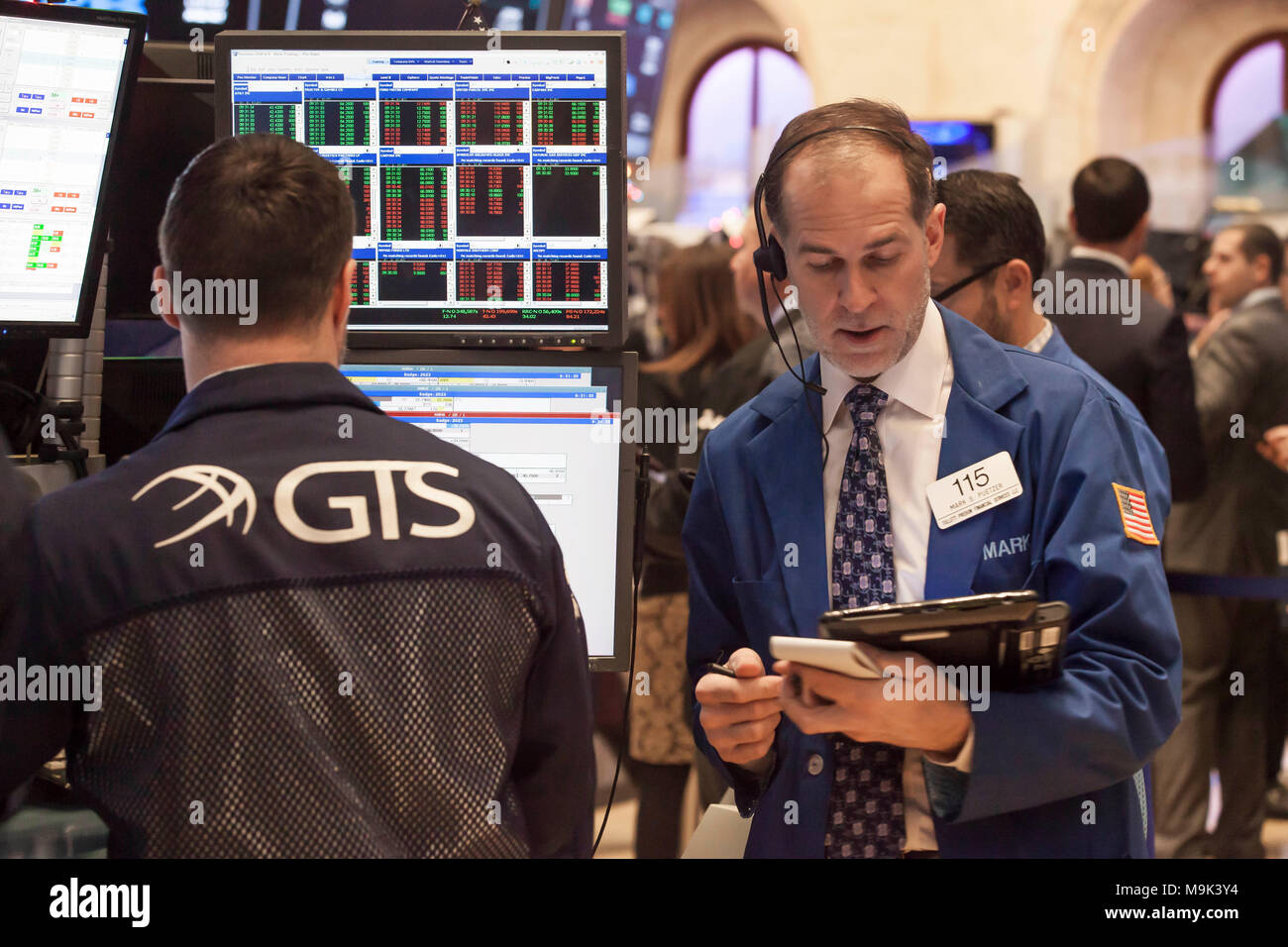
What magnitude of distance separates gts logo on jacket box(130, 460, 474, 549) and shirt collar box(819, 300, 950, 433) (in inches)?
25.1

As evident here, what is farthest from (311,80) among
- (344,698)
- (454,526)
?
(344,698)

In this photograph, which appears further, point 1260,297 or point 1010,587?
point 1260,297

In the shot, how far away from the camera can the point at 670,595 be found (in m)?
3.72

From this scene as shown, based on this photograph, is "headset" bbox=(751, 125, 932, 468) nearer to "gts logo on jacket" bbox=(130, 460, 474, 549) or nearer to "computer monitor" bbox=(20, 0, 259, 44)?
"gts logo on jacket" bbox=(130, 460, 474, 549)

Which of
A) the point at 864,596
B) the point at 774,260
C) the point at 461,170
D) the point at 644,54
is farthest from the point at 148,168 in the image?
the point at 644,54

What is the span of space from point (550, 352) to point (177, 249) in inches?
30.8

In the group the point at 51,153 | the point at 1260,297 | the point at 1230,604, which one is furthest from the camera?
the point at 1260,297

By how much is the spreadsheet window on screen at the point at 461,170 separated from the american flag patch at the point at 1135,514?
0.88 metres

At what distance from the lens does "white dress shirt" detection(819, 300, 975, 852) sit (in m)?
1.61

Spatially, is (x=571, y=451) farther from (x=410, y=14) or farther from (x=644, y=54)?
(x=644, y=54)

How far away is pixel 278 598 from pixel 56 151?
1.14 m

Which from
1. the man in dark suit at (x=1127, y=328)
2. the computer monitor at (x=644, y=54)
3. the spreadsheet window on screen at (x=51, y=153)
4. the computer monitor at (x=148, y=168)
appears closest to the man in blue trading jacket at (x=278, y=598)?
the spreadsheet window on screen at (x=51, y=153)

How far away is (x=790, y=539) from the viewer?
5.59 feet
